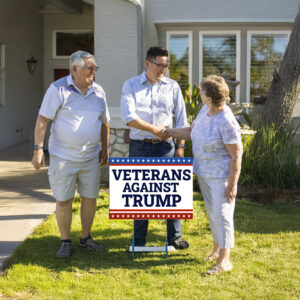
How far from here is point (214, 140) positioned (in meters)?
4.67

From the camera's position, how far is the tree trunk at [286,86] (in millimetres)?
8359

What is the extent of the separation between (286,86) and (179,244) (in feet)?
12.9

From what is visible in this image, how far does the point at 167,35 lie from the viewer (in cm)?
1183

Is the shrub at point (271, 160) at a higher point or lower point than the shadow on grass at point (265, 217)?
higher

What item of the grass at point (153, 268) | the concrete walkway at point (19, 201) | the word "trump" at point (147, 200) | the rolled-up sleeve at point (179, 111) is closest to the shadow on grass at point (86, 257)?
the grass at point (153, 268)

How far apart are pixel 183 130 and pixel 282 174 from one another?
3.44 metres

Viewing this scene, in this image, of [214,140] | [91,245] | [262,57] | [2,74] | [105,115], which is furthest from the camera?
[2,74]

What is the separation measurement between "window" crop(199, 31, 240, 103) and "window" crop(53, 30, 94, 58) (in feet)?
14.6

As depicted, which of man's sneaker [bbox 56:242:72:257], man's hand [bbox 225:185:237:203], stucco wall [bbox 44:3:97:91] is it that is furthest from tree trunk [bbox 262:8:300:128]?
stucco wall [bbox 44:3:97:91]

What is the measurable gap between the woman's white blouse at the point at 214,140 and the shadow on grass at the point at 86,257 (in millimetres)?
915

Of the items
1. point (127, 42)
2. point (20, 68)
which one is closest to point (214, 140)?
point (127, 42)

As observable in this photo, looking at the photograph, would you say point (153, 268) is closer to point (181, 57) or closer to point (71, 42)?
point (181, 57)

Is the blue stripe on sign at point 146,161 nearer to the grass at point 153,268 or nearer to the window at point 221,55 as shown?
the grass at point 153,268

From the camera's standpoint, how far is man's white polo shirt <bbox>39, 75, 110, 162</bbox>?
16.2 feet
